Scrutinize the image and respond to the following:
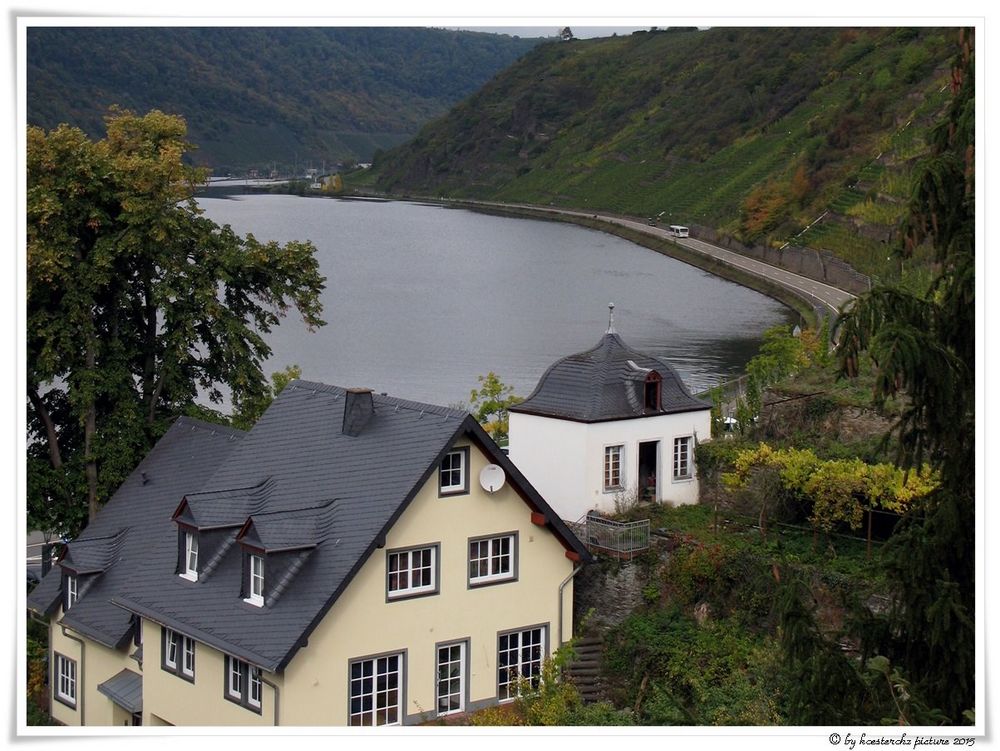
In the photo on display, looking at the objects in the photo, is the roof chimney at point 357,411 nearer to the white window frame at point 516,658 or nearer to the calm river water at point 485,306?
the white window frame at point 516,658

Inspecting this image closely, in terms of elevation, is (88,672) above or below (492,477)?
below

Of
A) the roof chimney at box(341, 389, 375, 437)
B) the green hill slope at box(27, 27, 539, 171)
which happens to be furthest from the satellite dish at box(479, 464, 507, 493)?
the green hill slope at box(27, 27, 539, 171)

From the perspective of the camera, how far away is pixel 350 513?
17.4m

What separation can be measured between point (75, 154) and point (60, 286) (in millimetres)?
2243

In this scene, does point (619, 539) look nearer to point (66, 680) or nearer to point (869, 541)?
point (869, 541)

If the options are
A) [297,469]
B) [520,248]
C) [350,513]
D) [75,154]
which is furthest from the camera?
[520,248]

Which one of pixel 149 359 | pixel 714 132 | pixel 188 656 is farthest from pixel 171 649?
pixel 714 132

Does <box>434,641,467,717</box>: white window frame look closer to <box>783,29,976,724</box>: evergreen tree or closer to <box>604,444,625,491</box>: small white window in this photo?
<box>604,444,625,491</box>: small white window

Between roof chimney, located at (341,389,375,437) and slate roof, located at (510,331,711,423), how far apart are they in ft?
14.5

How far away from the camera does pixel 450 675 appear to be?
58.3 feet

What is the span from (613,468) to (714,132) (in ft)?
310

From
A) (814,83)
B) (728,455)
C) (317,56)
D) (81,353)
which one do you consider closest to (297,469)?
(728,455)

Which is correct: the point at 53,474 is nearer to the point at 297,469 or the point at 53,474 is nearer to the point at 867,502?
the point at 297,469

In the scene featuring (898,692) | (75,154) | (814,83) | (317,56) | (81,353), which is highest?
(317,56)
